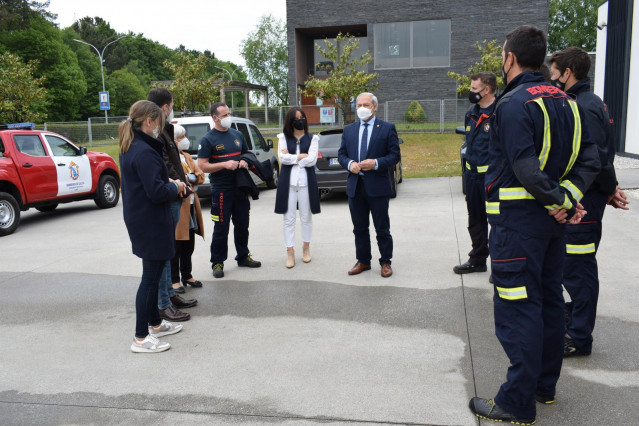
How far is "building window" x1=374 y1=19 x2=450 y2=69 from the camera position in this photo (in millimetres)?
32594

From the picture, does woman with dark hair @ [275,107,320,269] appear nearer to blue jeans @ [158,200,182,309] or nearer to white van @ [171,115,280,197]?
blue jeans @ [158,200,182,309]

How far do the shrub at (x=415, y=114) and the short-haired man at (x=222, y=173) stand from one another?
82.6ft

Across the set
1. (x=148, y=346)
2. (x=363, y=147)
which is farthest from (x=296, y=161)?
(x=148, y=346)

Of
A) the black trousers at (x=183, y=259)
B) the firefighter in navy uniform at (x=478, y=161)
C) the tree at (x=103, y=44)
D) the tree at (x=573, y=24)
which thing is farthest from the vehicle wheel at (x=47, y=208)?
the tree at (x=103, y=44)

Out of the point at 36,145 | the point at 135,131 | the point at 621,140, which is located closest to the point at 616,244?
the point at 135,131

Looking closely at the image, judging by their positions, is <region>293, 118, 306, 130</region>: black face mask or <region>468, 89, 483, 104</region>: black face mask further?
<region>293, 118, 306, 130</region>: black face mask

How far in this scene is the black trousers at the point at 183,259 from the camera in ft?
18.0

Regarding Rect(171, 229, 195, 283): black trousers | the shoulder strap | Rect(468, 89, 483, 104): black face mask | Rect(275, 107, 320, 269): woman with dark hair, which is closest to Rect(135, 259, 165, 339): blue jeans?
Rect(171, 229, 195, 283): black trousers

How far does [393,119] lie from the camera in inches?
1249

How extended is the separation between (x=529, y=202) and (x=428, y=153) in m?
19.6

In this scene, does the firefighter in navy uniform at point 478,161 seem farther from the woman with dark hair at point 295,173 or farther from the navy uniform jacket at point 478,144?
the woman with dark hair at point 295,173

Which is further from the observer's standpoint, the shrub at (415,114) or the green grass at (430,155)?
the shrub at (415,114)

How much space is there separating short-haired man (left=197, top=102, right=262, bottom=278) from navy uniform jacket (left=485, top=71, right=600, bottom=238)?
12.0 ft

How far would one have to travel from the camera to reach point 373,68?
33.7m
